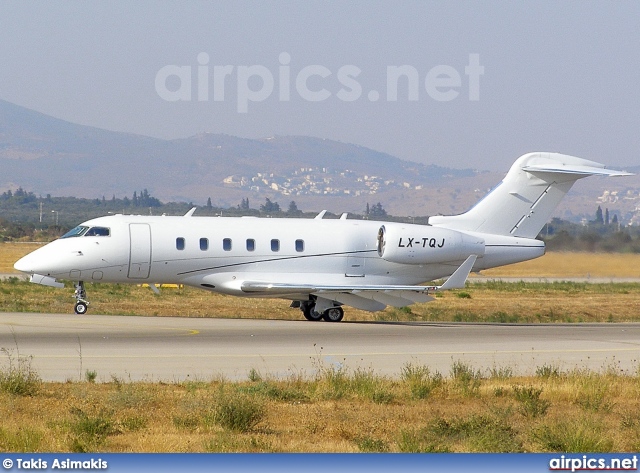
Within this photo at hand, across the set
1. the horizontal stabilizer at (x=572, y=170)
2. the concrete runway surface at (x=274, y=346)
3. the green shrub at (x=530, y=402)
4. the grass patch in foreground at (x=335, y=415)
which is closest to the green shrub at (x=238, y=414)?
the grass patch in foreground at (x=335, y=415)

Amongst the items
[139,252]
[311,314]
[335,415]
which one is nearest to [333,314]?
[311,314]

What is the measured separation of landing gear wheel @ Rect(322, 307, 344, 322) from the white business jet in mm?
30

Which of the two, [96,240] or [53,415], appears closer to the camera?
[53,415]

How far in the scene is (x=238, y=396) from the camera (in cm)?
1420

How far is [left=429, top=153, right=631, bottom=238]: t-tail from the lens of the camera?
3362 centimetres

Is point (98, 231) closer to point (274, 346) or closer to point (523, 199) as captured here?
point (274, 346)

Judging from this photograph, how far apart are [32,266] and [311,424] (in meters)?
18.2

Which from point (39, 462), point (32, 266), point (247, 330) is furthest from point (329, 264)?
point (39, 462)

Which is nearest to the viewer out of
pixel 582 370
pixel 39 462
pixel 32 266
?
pixel 39 462

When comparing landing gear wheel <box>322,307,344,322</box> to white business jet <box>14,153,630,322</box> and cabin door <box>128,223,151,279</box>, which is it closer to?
white business jet <box>14,153,630,322</box>

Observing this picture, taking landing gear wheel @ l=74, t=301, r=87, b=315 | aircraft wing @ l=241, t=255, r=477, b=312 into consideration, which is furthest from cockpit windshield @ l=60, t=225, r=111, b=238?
aircraft wing @ l=241, t=255, r=477, b=312

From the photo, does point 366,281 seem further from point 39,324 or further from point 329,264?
point 39,324

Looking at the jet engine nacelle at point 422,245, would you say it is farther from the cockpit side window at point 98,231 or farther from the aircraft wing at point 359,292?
the cockpit side window at point 98,231

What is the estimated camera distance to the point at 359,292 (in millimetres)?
31078
